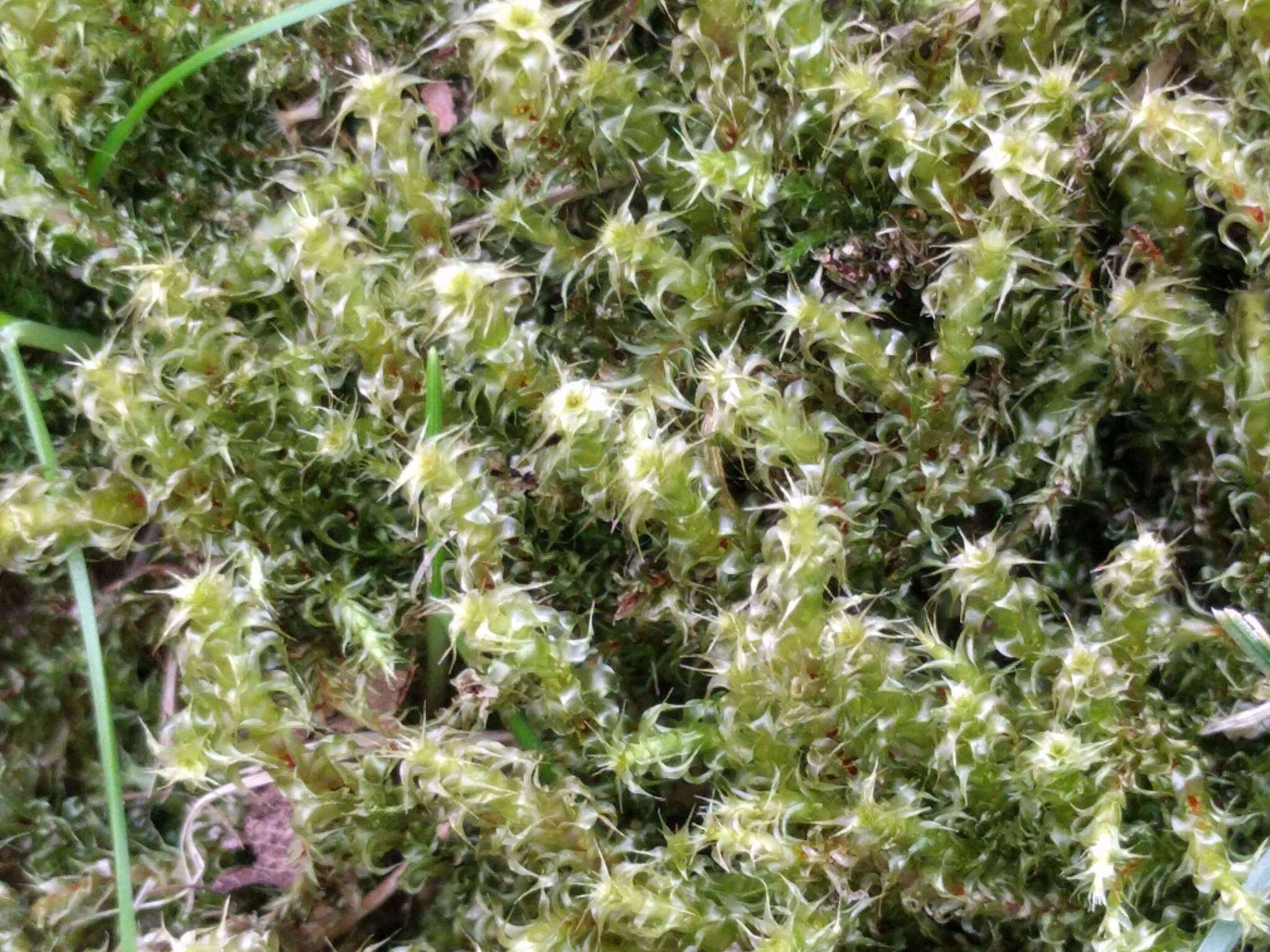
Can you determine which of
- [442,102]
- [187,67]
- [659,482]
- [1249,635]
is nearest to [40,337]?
[187,67]

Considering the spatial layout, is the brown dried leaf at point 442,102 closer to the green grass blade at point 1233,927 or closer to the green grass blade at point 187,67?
the green grass blade at point 187,67

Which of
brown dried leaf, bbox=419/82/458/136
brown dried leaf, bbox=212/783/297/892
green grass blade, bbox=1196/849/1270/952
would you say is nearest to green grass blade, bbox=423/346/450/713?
brown dried leaf, bbox=212/783/297/892

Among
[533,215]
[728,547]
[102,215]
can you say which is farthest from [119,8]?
[728,547]

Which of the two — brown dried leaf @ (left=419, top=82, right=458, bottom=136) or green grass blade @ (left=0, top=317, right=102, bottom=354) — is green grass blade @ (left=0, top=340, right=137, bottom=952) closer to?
green grass blade @ (left=0, top=317, right=102, bottom=354)

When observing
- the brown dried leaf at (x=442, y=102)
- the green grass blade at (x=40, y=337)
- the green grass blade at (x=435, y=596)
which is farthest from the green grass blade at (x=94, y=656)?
the brown dried leaf at (x=442, y=102)

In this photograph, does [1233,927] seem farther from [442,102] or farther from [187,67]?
[187,67]

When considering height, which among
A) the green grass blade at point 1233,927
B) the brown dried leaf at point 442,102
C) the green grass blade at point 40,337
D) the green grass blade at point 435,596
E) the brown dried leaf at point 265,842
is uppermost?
the brown dried leaf at point 442,102

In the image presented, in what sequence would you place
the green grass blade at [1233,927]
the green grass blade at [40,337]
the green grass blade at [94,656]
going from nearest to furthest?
the green grass blade at [1233,927]
the green grass blade at [94,656]
the green grass blade at [40,337]
